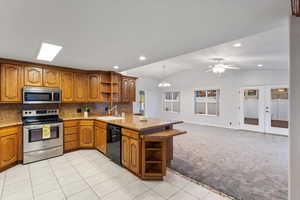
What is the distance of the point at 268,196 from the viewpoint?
207 centimetres

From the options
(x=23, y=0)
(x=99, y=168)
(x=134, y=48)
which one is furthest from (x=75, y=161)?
(x=23, y=0)

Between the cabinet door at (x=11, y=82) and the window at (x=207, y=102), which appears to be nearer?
the cabinet door at (x=11, y=82)

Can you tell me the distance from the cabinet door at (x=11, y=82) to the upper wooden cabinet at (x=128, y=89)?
108 inches

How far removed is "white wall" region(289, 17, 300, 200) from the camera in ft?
4.94

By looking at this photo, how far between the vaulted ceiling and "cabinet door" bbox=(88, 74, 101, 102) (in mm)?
1843

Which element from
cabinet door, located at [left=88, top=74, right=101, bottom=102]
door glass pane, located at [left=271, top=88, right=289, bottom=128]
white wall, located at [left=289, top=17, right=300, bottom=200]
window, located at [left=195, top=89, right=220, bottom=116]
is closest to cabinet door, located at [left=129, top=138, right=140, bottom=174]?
white wall, located at [left=289, top=17, right=300, bottom=200]

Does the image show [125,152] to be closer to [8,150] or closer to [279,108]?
[8,150]

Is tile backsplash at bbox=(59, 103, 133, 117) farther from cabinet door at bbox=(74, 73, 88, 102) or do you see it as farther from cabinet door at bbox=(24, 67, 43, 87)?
cabinet door at bbox=(24, 67, 43, 87)

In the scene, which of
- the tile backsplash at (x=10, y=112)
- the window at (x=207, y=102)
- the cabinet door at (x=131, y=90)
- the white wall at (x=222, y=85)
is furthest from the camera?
the window at (x=207, y=102)

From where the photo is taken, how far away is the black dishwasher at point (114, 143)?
2975 millimetres

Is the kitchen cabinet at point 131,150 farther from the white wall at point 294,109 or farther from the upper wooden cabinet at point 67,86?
the upper wooden cabinet at point 67,86

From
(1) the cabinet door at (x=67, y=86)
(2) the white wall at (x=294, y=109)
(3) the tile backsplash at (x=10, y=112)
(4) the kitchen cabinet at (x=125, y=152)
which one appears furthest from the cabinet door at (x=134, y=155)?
(3) the tile backsplash at (x=10, y=112)

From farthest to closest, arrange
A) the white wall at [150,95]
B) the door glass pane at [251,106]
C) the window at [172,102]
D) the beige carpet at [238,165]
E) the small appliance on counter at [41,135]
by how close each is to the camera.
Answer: the window at [172,102]
the white wall at [150,95]
the door glass pane at [251,106]
the small appliance on counter at [41,135]
the beige carpet at [238,165]

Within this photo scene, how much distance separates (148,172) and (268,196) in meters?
1.82
